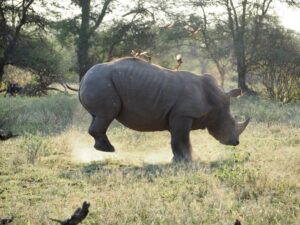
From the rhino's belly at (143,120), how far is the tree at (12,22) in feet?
51.9

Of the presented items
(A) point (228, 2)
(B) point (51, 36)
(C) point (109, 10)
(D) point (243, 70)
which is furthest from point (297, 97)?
(B) point (51, 36)

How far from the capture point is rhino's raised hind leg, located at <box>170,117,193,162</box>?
337 inches

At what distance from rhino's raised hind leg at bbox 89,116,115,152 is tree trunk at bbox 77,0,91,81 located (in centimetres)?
1627

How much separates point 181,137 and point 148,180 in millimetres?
1795

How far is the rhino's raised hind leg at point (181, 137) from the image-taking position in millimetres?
8570

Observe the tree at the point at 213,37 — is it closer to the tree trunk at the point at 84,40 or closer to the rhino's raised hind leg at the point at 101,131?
the tree trunk at the point at 84,40

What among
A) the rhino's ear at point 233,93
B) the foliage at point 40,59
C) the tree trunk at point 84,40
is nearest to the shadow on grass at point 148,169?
the rhino's ear at point 233,93

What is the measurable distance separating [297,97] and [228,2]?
20.2ft

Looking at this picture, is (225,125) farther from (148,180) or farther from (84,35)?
(84,35)

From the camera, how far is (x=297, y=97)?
2323cm

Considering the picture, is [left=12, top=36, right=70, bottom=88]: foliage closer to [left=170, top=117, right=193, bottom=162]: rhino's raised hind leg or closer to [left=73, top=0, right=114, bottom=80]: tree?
[left=73, top=0, right=114, bottom=80]: tree

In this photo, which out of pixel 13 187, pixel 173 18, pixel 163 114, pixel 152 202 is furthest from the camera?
pixel 173 18

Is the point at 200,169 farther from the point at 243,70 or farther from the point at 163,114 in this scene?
the point at 243,70

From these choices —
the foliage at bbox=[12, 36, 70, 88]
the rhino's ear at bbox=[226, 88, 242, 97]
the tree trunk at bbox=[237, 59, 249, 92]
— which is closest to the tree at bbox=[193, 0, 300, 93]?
the tree trunk at bbox=[237, 59, 249, 92]
